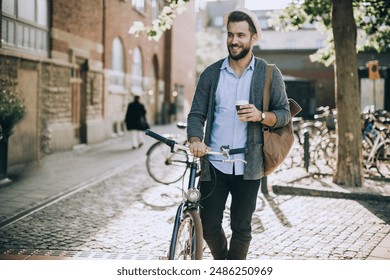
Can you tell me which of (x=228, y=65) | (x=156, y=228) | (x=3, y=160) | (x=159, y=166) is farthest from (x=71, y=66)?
(x=228, y=65)

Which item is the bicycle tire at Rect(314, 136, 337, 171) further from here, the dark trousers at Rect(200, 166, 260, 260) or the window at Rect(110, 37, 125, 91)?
the window at Rect(110, 37, 125, 91)

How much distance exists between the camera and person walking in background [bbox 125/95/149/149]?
39.2 ft

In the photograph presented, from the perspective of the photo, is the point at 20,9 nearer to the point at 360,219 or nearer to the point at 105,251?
the point at 105,251

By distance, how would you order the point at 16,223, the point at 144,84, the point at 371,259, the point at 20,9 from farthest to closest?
the point at 144,84 → the point at 20,9 → the point at 16,223 → the point at 371,259

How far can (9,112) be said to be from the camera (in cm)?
703

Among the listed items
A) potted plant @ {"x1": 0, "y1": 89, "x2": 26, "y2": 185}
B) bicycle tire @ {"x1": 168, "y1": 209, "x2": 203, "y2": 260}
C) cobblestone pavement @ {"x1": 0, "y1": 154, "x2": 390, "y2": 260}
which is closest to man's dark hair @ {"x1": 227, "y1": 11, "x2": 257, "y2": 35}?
bicycle tire @ {"x1": 168, "y1": 209, "x2": 203, "y2": 260}

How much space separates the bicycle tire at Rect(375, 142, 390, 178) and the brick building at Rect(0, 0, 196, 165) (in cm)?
344

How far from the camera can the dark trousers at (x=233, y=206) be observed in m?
3.24

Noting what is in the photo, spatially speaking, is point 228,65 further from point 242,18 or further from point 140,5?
point 140,5

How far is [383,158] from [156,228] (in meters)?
3.92

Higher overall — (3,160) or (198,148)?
(198,148)

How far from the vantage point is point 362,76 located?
33.3 feet
